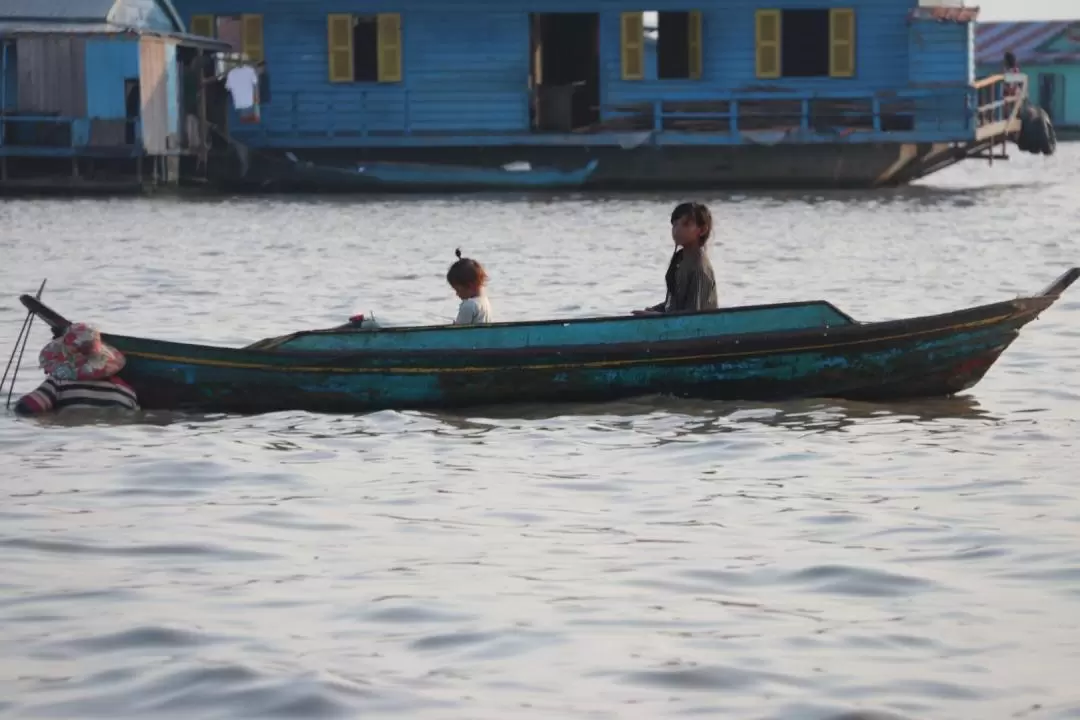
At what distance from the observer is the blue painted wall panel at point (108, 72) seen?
32094mm

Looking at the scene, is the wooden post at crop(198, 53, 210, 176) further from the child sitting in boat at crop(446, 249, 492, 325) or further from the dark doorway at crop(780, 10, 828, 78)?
the child sitting in boat at crop(446, 249, 492, 325)

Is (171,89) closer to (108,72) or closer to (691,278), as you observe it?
(108,72)

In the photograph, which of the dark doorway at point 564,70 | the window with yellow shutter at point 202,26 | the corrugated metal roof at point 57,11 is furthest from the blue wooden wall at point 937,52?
the corrugated metal roof at point 57,11

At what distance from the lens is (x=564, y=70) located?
3631cm

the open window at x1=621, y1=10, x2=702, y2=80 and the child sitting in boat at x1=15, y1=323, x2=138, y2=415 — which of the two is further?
the open window at x1=621, y1=10, x2=702, y2=80

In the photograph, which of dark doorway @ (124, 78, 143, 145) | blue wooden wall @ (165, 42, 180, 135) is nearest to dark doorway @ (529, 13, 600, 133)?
blue wooden wall @ (165, 42, 180, 135)

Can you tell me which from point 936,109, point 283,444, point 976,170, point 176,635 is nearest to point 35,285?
point 283,444

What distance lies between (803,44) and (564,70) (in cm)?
491

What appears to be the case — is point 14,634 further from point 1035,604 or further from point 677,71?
point 677,71

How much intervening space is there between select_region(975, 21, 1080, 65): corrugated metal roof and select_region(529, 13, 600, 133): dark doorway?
3260cm

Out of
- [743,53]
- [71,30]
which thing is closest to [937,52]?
[743,53]

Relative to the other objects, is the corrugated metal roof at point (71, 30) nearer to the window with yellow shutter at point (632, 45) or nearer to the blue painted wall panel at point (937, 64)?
the window with yellow shutter at point (632, 45)

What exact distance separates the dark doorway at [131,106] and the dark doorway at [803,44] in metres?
10.4

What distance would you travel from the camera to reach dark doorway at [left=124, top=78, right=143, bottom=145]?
32.4 meters
